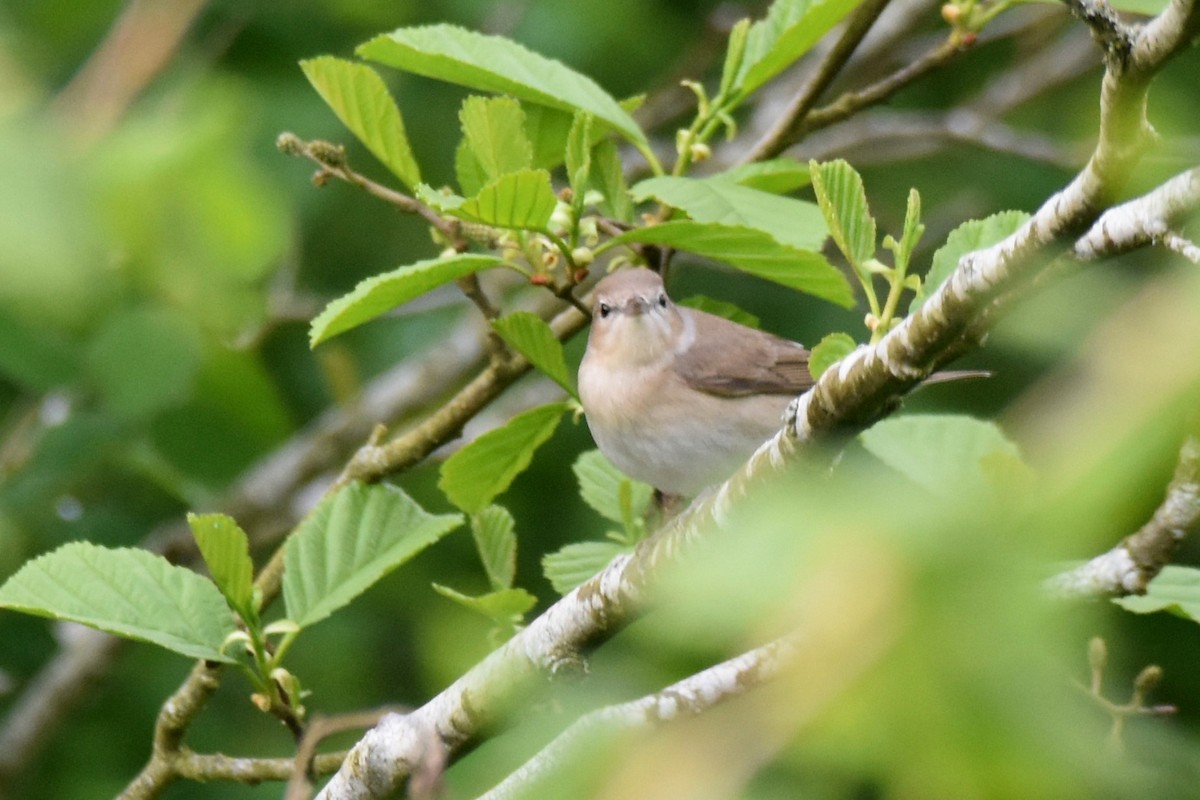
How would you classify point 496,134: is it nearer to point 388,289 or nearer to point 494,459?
point 388,289

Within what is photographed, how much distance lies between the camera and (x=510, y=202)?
221 centimetres

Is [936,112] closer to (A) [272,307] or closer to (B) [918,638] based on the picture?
(A) [272,307]

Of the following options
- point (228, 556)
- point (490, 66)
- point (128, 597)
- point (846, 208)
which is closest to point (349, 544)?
point (228, 556)

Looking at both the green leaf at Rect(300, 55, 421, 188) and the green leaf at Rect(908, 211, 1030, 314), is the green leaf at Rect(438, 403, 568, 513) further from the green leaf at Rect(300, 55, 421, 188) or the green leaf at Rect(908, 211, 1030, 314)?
the green leaf at Rect(908, 211, 1030, 314)

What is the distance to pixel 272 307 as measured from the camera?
4.61 metres

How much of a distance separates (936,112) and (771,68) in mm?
3306

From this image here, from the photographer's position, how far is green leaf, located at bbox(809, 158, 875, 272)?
6.68ft

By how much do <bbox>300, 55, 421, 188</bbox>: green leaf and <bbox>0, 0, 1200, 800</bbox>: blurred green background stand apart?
18cm

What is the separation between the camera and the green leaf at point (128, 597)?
7.86ft

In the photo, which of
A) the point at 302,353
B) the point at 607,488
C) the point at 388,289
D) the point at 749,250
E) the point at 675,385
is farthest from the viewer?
the point at 302,353

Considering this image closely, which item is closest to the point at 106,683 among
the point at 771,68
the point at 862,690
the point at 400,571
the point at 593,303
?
the point at 400,571

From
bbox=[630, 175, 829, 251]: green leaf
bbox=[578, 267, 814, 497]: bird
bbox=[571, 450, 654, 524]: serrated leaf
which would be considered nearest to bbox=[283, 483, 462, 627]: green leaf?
bbox=[571, 450, 654, 524]: serrated leaf

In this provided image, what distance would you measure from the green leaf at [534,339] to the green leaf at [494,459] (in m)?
0.11

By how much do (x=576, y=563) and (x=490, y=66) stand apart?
92 centimetres
